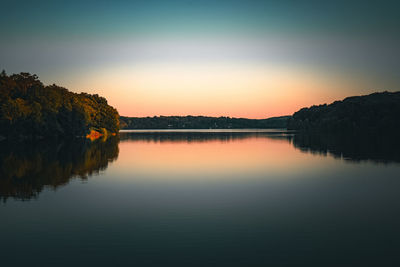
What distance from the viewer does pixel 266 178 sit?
3027 centimetres

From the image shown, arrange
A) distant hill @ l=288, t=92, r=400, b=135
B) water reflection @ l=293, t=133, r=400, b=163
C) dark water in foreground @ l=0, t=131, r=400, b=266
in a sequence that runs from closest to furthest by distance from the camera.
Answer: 1. dark water in foreground @ l=0, t=131, r=400, b=266
2. water reflection @ l=293, t=133, r=400, b=163
3. distant hill @ l=288, t=92, r=400, b=135

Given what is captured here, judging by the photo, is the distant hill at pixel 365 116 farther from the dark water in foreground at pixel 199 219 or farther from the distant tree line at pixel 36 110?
the dark water in foreground at pixel 199 219

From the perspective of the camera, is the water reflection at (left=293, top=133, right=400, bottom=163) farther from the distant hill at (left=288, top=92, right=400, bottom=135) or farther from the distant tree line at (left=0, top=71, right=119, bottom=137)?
the distant hill at (left=288, top=92, right=400, bottom=135)

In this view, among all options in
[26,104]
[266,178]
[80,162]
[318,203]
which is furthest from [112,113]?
[318,203]

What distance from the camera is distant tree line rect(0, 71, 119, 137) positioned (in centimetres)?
7906


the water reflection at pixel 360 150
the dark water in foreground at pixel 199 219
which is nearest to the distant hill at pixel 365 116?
the water reflection at pixel 360 150

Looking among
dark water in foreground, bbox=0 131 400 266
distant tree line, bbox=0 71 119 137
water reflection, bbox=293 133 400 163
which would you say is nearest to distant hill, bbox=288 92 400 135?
water reflection, bbox=293 133 400 163

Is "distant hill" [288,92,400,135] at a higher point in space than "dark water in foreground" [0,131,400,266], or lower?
higher

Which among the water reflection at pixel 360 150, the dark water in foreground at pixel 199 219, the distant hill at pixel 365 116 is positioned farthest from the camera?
the distant hill at pixel 365 116

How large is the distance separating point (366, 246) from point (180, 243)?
7245mm

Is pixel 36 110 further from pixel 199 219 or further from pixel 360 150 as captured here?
pixel 199 219

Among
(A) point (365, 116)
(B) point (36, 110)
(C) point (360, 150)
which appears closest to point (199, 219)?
(C) point (360, 150)

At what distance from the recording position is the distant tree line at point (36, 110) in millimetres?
79062

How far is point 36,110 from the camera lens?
271 ft
